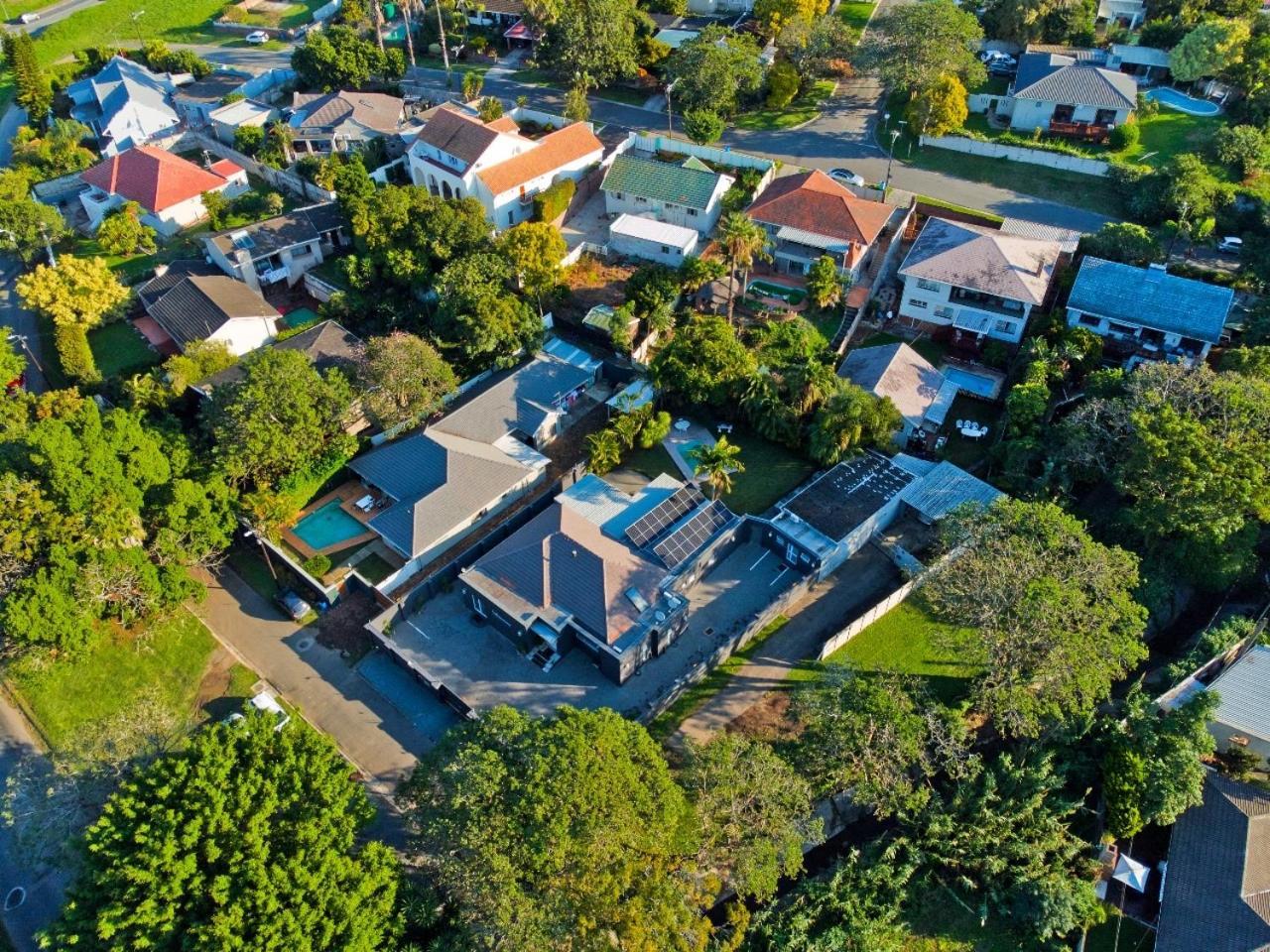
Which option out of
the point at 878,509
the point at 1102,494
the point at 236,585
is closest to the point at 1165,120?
the point at 1102,494

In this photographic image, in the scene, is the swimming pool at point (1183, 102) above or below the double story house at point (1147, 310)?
above

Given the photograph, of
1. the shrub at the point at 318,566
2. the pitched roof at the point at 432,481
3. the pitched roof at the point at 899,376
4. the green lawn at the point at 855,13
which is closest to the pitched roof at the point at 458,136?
the pitched roof at the point at 432,481

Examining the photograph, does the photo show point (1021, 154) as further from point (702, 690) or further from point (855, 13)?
point (702, 690)

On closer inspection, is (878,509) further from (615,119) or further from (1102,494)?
(615,119)

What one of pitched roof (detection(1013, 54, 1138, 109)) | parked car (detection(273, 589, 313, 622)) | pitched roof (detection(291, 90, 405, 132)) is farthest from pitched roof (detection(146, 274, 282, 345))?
pitched roof (detection(1013, 54, 1138, 109))

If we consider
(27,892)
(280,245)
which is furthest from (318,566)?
(280,245)

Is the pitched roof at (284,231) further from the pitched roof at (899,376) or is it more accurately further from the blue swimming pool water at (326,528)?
the pitched roof at (899,376)
